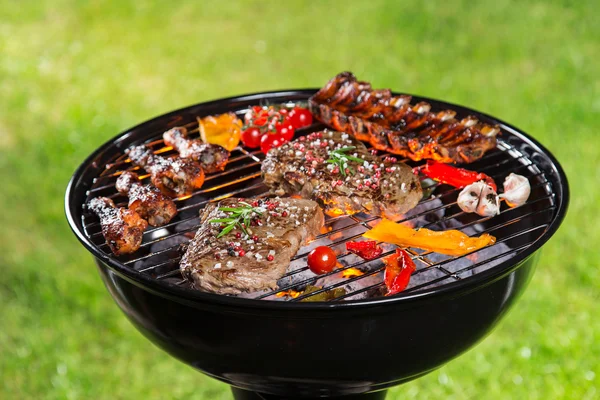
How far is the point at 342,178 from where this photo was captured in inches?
114

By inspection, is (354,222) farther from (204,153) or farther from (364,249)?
(204,153)

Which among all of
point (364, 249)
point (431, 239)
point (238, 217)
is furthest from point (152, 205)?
point (431, 239)

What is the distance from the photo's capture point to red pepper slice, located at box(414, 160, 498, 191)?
296cm

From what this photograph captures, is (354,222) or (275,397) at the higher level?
(354,222)

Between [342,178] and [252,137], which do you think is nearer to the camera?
[342,178]

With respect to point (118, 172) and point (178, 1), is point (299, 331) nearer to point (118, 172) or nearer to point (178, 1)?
point (118, 172)

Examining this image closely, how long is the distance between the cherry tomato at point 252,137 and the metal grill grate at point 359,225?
0.05m

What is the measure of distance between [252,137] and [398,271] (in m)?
1.16

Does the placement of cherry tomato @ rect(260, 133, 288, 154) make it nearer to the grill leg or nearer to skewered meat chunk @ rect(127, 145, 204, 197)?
skewered meat chunk @ rect(127, 145, 204, 197)

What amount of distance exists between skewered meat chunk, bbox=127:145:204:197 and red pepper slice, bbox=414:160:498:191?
938mm

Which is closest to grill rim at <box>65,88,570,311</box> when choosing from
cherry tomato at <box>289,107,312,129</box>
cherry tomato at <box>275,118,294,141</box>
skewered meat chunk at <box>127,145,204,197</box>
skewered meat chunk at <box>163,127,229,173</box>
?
skewered meat chunk at <box>127,145,204,197</box>

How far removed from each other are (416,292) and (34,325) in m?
3.58

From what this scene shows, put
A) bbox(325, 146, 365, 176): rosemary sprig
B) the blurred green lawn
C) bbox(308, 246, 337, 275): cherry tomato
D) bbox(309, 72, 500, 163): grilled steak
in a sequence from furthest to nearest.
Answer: the blurred green lawn < bbox(309, 72, 500, 163): grilled steak < bbox(325, 146, 365, 176): rosemary sprig < bbox(308, 246, 337, 275): cherry tomato

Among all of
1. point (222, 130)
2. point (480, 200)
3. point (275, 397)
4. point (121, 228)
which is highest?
point (222, 130)
